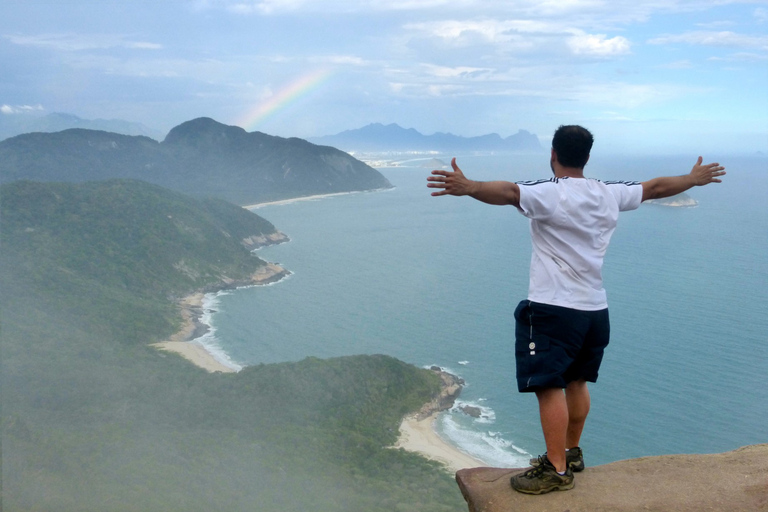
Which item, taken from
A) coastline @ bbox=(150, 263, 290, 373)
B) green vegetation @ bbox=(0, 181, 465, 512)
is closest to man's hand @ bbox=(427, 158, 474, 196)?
green vegetation @ bbox=(0, 181, 465, 512)

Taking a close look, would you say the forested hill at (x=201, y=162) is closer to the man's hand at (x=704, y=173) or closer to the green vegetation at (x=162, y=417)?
the green vegetation at (x=162, y=417)

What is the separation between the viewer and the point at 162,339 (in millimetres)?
40656

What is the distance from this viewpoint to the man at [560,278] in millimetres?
3828

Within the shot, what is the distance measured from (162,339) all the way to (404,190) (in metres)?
94.7

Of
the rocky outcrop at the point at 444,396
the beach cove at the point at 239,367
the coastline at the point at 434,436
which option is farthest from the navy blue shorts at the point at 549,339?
the rocky outcrop at the point at 444,396

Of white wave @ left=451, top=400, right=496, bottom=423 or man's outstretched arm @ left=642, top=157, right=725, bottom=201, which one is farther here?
white wave @ left=451, top=400, right=496, bottom=423

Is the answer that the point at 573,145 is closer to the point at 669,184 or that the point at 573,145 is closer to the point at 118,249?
the point at 669,184

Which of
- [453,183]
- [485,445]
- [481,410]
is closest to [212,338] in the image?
[481,410]

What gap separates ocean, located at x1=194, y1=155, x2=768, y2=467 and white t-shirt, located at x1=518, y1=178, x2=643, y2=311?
2349 centimetres

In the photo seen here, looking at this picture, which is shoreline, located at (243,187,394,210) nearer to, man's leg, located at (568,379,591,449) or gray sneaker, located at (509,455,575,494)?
man's leg, located at (568,379,591,449)

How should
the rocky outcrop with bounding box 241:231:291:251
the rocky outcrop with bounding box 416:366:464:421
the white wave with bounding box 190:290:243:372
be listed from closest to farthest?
the rocky outcrop with bounding box 416:366:464:421, the white wave with bounding box 190:290:243:372, the rocky outcrop with bounding box 241:231:291:251

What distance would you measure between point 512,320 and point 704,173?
40.3 meters

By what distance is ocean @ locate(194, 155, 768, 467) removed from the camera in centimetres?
2914

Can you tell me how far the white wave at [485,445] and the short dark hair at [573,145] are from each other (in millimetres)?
23619
